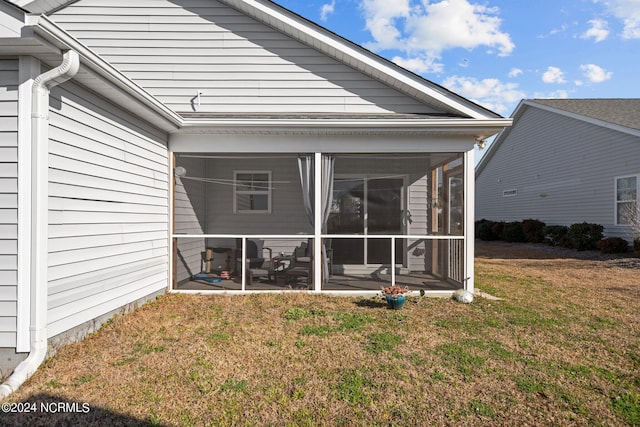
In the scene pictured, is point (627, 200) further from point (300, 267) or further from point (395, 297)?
point (300, 267)

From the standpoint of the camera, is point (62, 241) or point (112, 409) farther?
point (62, 241)

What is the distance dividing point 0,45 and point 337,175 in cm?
557

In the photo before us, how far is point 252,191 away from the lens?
8234 millimetres

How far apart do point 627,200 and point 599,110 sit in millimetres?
A: 4132

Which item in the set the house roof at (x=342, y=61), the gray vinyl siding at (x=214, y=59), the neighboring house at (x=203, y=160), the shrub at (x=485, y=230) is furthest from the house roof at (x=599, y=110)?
the gray vinyl siding at (x=214, y=59)

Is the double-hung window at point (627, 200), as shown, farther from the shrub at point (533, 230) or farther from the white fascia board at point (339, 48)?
the white fascia board at point (339, 48)

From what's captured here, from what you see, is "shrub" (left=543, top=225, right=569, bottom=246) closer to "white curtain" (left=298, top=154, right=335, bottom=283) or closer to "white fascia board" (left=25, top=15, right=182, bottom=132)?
"white curtain" (left=298, top=154, right=335, bottom=283)

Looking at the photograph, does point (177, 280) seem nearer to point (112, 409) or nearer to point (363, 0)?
point (112, 409)

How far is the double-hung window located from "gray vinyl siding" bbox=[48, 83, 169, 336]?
518 inches

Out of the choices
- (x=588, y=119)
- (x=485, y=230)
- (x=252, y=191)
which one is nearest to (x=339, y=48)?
(x=252, y=191)

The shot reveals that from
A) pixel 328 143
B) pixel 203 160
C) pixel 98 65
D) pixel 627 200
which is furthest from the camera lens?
pixel 627 200

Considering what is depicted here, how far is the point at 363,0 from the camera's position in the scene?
956cm

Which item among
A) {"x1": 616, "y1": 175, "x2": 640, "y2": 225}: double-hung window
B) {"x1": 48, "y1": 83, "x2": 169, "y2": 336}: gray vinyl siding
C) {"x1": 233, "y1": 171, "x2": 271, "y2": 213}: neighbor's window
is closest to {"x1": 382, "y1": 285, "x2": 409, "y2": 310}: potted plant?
{"x1": 48, "y1": 83, "x2": 169, "y2": 336}: gray vinyl siding

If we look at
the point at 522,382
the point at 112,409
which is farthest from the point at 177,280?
the point at 522,382
